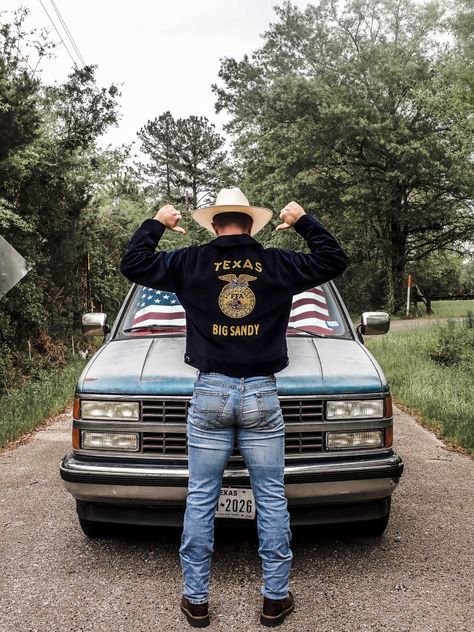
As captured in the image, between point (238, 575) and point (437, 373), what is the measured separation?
864 cm

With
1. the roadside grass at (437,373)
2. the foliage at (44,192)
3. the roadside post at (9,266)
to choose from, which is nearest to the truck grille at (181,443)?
the roadside post at (9,266)

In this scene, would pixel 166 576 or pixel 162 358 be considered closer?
pixel 166 576

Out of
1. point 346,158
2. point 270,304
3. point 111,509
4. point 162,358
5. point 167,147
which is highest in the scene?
point 167,147

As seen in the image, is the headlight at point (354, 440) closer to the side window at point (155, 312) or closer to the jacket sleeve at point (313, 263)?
the jacket sleeve at point (313, 263)

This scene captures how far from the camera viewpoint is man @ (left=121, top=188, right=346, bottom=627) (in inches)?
119

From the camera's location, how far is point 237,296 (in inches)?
120

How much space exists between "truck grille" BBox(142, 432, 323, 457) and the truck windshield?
106 centimetres

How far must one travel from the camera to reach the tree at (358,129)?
2567 cm

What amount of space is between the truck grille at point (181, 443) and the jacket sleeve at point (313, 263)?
3.22 ft

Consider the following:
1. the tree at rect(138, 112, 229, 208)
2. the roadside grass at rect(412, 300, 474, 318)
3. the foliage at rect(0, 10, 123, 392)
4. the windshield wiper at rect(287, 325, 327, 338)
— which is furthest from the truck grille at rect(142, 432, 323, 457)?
the tree at rect(138, 112, 229, 208)

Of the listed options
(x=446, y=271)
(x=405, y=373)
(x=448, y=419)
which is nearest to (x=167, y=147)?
(x=446, y=271)

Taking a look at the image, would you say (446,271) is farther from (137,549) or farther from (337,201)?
(137,549)

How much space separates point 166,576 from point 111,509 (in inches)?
19.8

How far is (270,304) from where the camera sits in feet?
10.1
